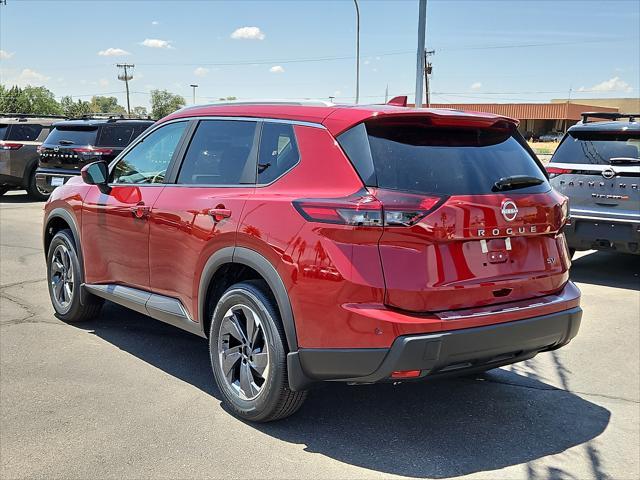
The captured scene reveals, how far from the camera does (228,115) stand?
4.33m

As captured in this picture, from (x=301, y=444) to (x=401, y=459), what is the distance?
22.0 inches

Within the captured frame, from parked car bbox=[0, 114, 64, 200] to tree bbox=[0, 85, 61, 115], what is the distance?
45698mm

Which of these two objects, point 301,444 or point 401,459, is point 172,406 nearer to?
point 301,444

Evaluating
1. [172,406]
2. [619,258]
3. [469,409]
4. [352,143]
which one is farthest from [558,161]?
[172,406]

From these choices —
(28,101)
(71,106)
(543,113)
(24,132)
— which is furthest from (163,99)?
(24,132)

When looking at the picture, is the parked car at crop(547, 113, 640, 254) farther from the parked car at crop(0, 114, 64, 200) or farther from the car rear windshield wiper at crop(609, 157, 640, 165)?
the parked car at crop(0, 114, 64, 200)

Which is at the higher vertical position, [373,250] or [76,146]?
[76,146]

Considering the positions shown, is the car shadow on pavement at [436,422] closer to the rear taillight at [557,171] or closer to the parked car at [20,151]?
the rear taillight at [557,171]

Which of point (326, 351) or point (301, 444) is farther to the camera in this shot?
point (301, 444)

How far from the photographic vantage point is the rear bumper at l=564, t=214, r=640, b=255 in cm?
730

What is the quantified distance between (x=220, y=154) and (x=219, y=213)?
20.2 inches

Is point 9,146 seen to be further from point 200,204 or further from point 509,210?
point 509,210

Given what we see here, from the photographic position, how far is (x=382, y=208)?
3.19 metres

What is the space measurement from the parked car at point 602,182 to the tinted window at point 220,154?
4.91m
